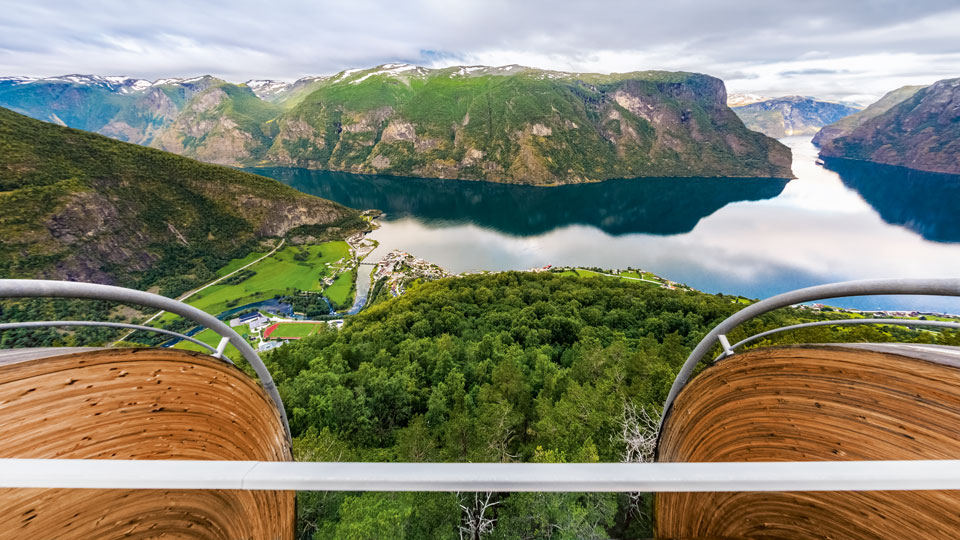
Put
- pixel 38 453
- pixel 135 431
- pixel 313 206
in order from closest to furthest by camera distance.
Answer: pixel 38 453, pixel 135 431, pixel 313 206

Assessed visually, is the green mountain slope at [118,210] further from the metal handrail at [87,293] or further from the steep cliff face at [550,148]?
the steep cliff face at [550,148]

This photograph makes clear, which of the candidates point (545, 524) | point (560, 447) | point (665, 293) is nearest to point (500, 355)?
point (560, 447)

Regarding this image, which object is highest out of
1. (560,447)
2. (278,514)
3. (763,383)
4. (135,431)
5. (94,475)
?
(94,475)

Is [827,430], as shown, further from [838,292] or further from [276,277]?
[276,277]

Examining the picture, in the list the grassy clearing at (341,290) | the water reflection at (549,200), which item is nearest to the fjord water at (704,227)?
the water reflection at (549,200)

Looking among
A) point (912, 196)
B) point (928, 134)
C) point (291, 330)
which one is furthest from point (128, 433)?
point (928, 134)

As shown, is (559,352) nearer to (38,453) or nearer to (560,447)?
(560,447)

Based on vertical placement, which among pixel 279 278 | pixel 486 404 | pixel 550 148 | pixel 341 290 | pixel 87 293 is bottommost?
pixel 341 290
